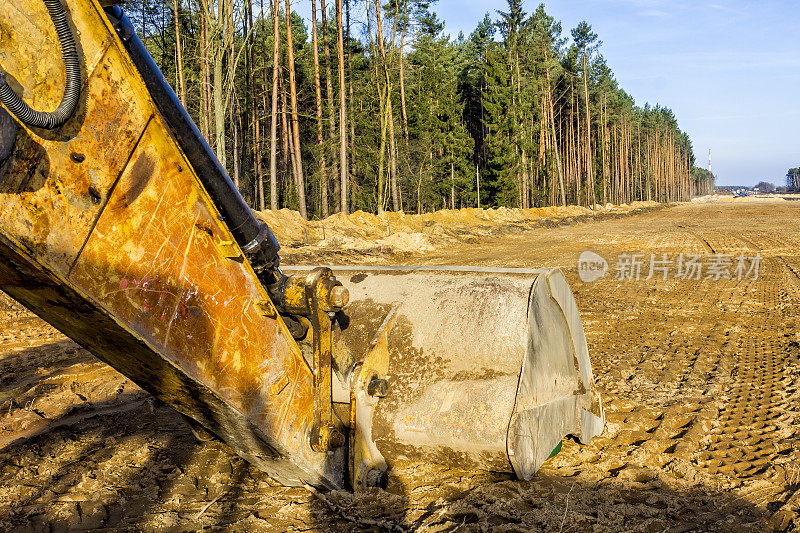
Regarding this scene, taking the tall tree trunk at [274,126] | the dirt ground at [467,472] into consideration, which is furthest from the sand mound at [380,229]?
the dirt ground at [467,472]

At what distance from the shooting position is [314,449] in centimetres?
261

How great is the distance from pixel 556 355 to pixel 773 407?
8.67 feet

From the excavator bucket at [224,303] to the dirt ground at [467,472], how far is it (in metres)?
0.22

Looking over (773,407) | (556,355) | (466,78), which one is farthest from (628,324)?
(466,78)

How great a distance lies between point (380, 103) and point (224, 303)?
28450mm

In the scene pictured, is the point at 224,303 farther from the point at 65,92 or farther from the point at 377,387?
the point at 377,387

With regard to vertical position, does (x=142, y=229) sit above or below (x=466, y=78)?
below

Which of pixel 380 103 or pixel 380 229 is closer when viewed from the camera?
pixel 380 229

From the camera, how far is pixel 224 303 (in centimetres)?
211

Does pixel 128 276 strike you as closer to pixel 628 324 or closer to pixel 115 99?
pixel 115 99

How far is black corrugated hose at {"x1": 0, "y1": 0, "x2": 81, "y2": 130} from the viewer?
1361mm

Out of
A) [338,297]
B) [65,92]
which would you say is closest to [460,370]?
[338,297]

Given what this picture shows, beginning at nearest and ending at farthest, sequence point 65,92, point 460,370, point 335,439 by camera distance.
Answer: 1. point 65,92
2. point 335,439
3. point 460,370

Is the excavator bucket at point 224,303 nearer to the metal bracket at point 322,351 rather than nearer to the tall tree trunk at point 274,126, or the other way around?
the metal bracket at point 322,351
